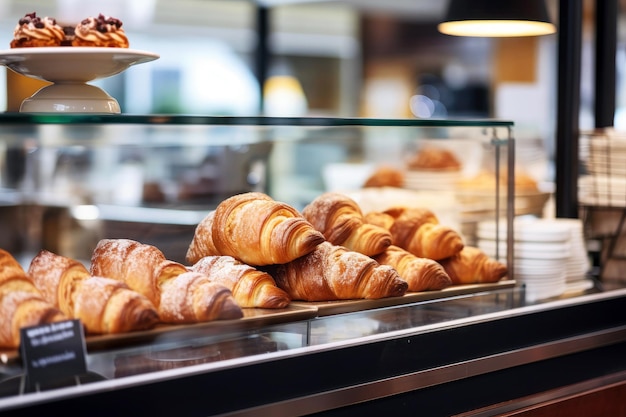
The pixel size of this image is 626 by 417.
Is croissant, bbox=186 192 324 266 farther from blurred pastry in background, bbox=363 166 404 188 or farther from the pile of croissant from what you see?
blurred pastry in background, bbox=363 166 404 188

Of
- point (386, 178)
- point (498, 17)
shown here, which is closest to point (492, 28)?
point (498, 17)

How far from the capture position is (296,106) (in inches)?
325

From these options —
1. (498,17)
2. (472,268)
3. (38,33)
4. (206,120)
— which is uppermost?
(498,17)

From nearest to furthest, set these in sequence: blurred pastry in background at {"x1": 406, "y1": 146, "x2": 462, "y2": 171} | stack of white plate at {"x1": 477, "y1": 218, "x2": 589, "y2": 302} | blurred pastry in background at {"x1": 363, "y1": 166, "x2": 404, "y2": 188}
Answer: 1. stack of white plate at {"x1": 477, "y1": 218, "x2": 589, "y2": 302}
2. blurred pastry in background at {"x1": 406, "y1": 146, "x2": 462, "y2": 171}
3. blurred pastry in background at {"x1": 363, "y1": 166, "x2": 404, "y2": 188}

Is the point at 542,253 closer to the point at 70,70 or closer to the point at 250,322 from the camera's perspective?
the point at 250,322

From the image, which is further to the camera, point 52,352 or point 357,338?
point 357,338

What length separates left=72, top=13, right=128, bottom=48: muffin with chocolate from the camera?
53.4 inches

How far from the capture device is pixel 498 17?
2248 millimetres

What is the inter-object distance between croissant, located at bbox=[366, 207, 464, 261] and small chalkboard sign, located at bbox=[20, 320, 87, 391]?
74 cm

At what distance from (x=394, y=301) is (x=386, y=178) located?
1311 mm

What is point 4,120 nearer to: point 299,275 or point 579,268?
point 299,275

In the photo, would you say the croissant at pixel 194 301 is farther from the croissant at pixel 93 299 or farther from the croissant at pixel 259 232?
the croissant at pixel 259 232

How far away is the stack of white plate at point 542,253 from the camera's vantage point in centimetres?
182

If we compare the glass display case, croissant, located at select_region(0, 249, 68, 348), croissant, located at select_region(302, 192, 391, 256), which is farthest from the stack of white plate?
croissant, located at select_region(0, 249, 68, 348)
